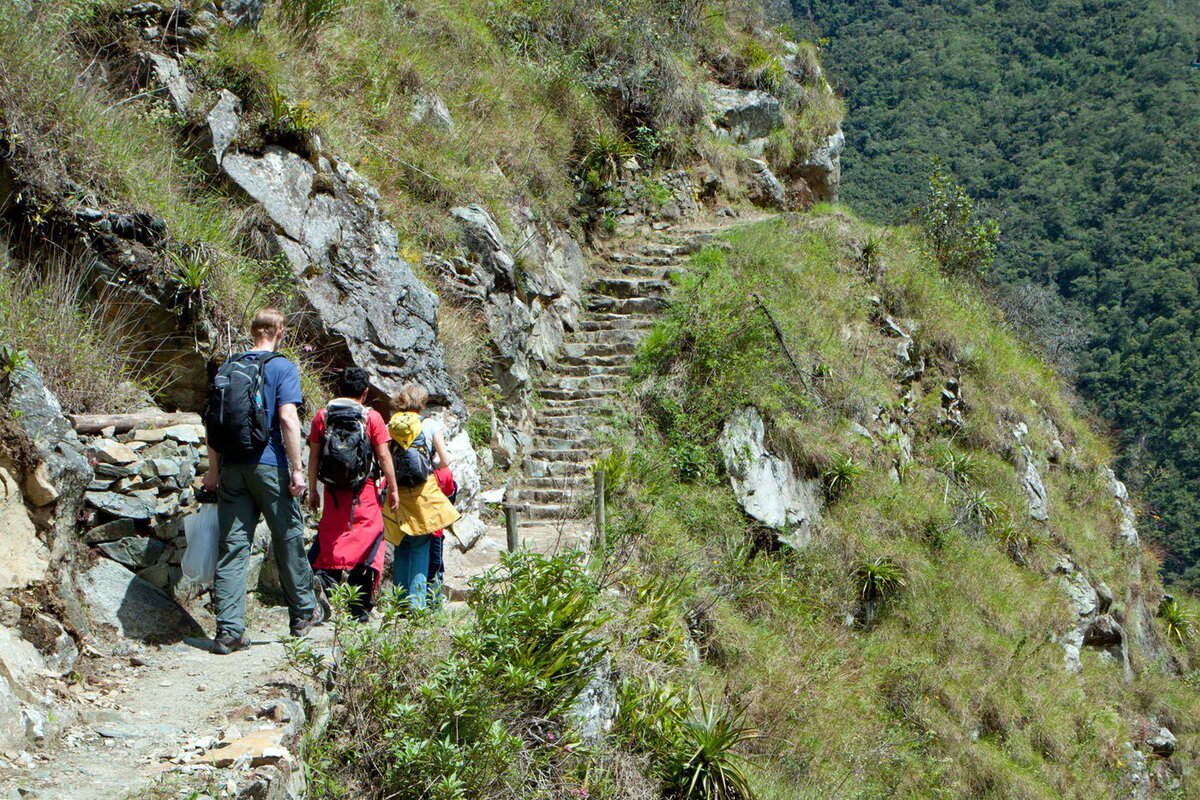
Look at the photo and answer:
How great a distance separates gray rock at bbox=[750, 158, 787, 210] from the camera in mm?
16312

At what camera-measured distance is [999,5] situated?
165ft

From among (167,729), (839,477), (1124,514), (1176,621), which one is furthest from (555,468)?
(1176,621)

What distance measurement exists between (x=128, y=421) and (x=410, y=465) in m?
1.69

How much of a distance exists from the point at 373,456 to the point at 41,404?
1723mm

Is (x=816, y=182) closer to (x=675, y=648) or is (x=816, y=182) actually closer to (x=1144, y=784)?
(x=1144, y=784)

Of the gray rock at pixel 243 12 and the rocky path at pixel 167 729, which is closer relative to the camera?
the rocky path at pixel 167 729

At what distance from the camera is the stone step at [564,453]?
32.3 feet

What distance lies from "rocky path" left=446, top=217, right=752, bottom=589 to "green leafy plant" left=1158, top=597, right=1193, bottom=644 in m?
9.98

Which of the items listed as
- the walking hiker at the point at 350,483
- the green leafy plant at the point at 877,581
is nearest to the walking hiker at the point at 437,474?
the walking hiker at the point at 350,483

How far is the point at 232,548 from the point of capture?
4930 millimetres

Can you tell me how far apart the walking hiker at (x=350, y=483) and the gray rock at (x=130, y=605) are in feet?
2.69

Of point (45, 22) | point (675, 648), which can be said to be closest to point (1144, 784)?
point (675, 648)

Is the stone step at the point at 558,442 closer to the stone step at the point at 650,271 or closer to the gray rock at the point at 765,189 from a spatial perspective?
the stone step at the point at 650,271

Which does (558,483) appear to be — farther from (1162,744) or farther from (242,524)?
(1162,744)
